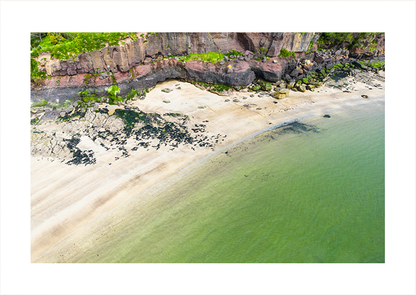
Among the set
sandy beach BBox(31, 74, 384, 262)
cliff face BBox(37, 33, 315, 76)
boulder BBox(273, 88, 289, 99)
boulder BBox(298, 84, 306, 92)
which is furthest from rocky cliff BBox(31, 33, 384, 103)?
boulder BBox(273, 88, 289, 99)

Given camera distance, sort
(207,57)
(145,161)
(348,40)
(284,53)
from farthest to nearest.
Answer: (348,40)
(284,53)
(207,57)
(145,161)

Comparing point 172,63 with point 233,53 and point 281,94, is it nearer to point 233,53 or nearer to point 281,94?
point 233,53

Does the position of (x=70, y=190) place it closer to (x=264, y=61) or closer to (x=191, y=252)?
(x=191, y=252)

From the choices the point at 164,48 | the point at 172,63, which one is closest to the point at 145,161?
the point at 172,63

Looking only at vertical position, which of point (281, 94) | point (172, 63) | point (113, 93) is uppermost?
point (172, 63)

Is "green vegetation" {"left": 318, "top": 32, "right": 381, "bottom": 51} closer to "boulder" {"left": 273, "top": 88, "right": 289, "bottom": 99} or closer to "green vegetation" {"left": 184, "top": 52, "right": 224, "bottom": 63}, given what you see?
"boulder" {"left": 273, "top": 88, "right": 289, "bottom": 99}

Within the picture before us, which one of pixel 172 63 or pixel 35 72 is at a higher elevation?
pixel 172 63

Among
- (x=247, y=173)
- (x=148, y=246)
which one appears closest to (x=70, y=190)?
(x=148, y=246)
